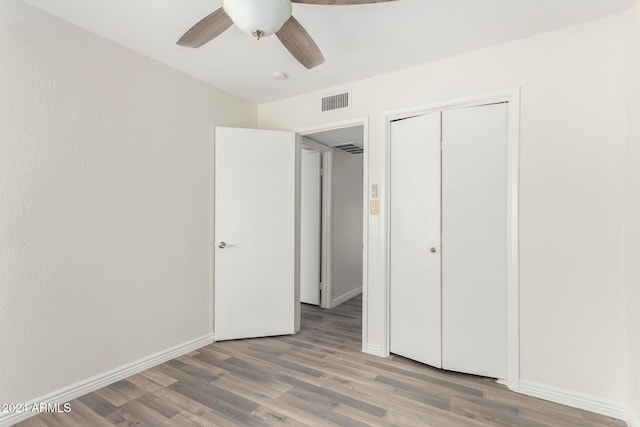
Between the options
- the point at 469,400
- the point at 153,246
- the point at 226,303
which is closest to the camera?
the point at 469,400

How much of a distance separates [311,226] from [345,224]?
1.78 ft

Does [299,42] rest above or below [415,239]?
above

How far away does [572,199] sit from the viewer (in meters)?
1.99

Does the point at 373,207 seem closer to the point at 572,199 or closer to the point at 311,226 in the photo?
the point at 572,199

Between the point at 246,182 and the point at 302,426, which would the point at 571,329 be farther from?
the point at 246,182

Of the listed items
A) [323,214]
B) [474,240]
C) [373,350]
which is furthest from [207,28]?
[323,214]

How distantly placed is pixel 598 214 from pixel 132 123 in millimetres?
3324

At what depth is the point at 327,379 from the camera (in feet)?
7.52

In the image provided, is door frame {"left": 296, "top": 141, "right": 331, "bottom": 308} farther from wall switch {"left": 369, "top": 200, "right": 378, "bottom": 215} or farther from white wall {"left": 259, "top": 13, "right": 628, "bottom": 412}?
white wall {"left": 259, "top": 13, "right": 628, "bottom": 412}

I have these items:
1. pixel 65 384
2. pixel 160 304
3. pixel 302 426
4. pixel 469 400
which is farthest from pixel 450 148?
pixel 65 384

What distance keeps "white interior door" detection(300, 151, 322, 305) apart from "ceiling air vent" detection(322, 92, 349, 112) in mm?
1220

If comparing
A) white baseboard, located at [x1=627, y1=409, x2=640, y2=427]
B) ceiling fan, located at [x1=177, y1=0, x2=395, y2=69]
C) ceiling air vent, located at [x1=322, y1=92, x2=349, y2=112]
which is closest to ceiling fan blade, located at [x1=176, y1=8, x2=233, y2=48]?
ceiling fan, located at [x1=177, y1=0, x2=395, y2=69]

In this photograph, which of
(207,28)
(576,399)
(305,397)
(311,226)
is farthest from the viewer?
(311,226)

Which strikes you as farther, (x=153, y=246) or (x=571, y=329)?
(x=153, y=246)
